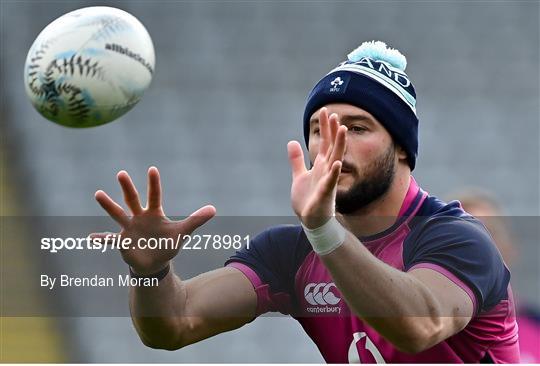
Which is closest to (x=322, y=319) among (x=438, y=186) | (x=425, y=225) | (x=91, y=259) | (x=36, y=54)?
(x=425, y=225)

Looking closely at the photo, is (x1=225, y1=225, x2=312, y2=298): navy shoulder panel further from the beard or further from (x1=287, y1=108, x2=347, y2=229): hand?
(x1=287, y1=108, x2=347, y2=229): hand

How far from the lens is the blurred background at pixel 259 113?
24.6 ft

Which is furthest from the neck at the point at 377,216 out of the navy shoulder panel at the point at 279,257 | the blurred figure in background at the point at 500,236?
the blurred figure in background at the point at 500,236

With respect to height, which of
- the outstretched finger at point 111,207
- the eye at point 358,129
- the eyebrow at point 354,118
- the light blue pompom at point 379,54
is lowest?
the outstretched finger at point 111,207

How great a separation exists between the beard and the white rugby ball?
2.63ft

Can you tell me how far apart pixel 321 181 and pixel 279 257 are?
3.27 feet

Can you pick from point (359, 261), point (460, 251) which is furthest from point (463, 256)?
point (359, 261)

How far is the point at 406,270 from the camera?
327cm

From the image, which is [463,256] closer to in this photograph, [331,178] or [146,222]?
[331,178]

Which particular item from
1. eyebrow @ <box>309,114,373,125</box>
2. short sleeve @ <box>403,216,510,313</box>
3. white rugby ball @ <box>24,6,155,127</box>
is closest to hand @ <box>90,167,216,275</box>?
white rugby ball @ <box>24,6,155,127</box>

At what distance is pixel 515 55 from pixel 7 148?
435 cm

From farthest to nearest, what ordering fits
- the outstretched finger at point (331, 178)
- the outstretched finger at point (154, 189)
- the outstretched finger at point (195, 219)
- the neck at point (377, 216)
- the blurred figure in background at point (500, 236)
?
1. the blurred figure in background at point (500, 236)
2. the neck at point (377, 216)
3. the outstretched finger at point (195, 219)
4. the outstretched finger at point (154, 189)
5. the outstretched finger at point (331, 178)

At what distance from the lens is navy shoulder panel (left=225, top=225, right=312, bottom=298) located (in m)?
3.67

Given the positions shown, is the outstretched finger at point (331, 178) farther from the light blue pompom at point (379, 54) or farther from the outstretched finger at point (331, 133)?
the light blue pompom at point (379, 54)
